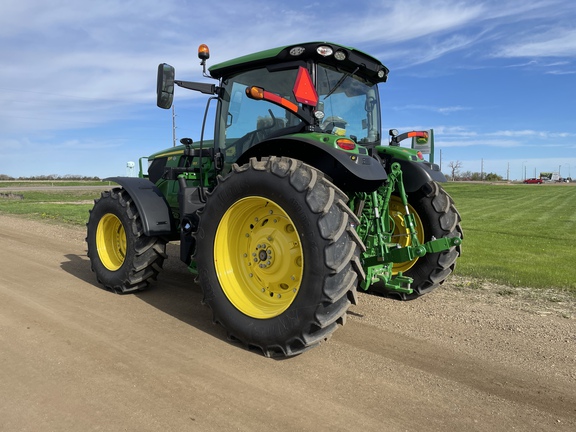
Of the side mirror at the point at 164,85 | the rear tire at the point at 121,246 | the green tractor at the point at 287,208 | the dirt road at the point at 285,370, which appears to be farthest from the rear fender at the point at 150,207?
the side mirror at the point at 164,85

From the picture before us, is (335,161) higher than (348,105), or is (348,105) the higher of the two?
(348,105)

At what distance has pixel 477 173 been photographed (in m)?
111

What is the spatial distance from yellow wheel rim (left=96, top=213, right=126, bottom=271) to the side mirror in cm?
184

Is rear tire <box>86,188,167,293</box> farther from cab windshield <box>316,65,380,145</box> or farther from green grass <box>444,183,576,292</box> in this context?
green grass <box>444,183,576,292</box>

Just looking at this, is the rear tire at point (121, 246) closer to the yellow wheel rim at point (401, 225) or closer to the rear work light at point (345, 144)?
the rear work light at point (345, 144)

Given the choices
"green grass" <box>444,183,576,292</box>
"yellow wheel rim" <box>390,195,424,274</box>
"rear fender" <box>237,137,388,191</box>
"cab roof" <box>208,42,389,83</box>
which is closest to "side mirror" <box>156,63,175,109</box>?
"cab roof" <box>208,42,389,83</box>

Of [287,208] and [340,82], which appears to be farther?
[340,82]

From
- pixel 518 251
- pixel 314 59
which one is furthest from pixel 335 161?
pixel 518 251

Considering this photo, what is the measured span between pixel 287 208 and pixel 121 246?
308 cm

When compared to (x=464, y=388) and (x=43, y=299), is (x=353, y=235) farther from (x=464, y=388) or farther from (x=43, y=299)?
(x=43, y=299)

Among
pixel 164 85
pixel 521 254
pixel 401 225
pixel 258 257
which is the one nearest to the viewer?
pixel 258 257

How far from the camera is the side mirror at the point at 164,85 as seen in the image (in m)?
4.20

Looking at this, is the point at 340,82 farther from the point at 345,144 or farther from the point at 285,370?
the point at 285,370

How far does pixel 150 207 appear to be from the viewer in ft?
16.0
